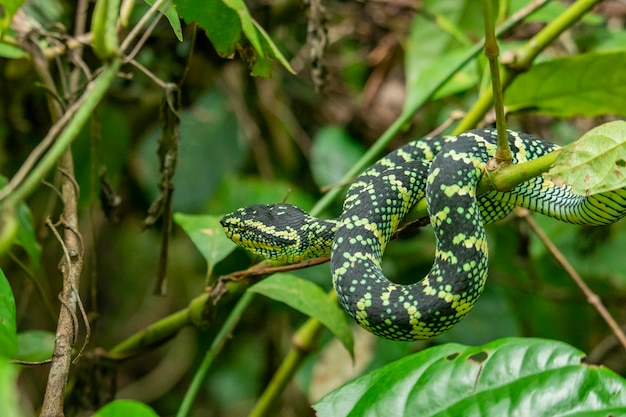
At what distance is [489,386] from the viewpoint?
Result: 4.47 ft

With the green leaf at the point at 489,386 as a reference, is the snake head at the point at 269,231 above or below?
above

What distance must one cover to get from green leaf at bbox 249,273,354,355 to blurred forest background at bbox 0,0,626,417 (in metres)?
0.67

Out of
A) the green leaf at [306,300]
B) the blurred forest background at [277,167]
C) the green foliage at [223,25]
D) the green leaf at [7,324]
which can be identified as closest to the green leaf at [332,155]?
the blurred forest background at [277,167]

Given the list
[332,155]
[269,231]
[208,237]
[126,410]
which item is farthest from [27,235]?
[332,155]

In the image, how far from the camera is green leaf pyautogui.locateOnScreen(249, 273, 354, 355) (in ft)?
6.13

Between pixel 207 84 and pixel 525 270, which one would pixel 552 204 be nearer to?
pixel 525 270

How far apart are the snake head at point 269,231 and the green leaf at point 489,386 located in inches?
22.6

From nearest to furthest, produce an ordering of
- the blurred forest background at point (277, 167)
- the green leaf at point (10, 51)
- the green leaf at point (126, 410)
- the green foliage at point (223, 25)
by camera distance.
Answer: the green leaf at point (126, 410) < the green foliage at point (223, 25) < the green leaf at point (10, 51) < the blurred forest background at point (277, 167)

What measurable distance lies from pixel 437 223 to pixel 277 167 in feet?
6.99

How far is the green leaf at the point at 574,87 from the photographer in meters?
2.14

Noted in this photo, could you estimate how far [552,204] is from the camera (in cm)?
175

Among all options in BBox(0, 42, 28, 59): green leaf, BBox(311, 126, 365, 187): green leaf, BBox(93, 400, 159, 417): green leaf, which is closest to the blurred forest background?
BBox(311, 126, 365, 187): green leaf

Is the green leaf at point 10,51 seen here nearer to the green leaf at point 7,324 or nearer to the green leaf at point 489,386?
the green leaf at point 7,324

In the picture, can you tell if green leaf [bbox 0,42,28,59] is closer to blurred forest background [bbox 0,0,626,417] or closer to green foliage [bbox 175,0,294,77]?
blurred forest background [bbox 0,0,626,417]
